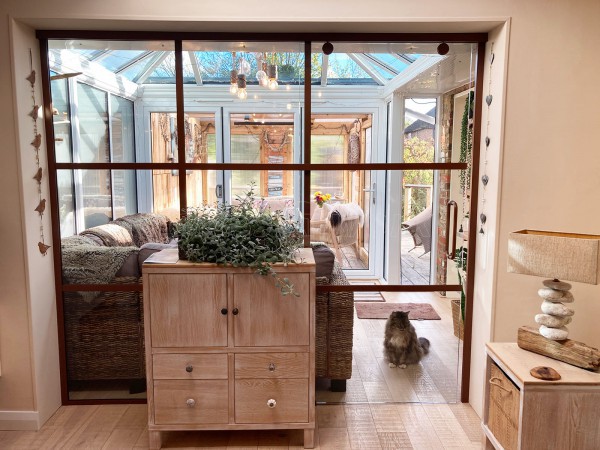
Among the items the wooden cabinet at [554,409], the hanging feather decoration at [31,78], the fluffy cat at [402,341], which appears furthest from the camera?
the fluffy cat at [402,341]

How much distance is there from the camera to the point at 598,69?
7.70 ft

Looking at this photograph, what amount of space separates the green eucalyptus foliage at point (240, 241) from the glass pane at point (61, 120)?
2.94 feet

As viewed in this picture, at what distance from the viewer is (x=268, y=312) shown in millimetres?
2277

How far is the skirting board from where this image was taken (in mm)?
2533

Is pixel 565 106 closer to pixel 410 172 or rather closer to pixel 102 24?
pixel 410 172

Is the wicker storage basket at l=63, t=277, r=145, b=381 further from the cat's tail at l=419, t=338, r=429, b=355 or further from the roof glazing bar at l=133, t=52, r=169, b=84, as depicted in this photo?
the cat's tail at l=419, t=338, r=429, b=355

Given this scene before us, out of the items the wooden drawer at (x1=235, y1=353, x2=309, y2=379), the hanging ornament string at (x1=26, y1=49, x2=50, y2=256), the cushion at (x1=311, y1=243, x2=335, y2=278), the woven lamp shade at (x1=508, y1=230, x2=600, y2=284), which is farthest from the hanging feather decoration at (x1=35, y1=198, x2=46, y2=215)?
the woven lamp shade at (x1=508, y1=230, x2=600, y2=284)

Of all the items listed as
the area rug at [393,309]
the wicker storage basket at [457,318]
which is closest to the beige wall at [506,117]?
the wicker storage basket at [457,318]

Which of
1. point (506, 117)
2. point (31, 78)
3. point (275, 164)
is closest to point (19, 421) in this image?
point (31, 78)

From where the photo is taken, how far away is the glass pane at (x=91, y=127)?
264 centimetres

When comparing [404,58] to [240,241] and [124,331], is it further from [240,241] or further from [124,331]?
[124,331]

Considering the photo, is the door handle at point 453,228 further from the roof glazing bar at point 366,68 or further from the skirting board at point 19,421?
the skirting board at point 19,421

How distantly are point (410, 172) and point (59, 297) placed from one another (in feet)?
7.49

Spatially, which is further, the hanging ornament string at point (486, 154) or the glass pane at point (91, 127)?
the glass pane at point (91, 127)
